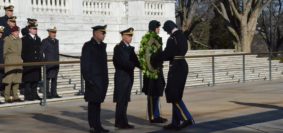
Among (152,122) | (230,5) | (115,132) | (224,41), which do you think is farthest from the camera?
(224,41)

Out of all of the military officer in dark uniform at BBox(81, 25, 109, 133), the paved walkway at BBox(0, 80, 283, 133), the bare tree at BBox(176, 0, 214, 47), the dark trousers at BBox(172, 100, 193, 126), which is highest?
the bare tree at BBox(176, 0, 214, 47)

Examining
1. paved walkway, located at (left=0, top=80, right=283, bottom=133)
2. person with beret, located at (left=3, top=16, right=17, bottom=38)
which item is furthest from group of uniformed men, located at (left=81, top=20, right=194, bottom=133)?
person with beret, located at (left=3, top=16, right=17, bottom=38)

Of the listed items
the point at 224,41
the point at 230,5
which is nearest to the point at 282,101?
the point at 230,5

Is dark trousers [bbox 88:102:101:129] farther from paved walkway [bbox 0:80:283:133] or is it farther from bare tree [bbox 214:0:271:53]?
bare tree [bbox 214:0:271:53]

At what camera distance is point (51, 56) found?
16.2 meters

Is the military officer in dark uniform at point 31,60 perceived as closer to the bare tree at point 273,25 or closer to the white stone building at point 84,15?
the white stone building at point 84,15

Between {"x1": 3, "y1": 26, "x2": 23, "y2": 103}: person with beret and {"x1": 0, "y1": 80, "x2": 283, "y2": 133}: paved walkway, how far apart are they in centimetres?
48

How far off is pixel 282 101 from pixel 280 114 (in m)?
2.63

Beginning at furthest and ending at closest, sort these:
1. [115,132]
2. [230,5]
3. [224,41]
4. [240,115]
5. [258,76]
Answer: [224,41], [230,5], [258,76], [240,115], [115,132]

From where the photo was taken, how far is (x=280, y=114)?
526 inches

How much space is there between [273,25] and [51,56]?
50.6 m

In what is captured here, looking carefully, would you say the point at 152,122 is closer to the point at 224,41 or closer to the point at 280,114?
the point at 280,114

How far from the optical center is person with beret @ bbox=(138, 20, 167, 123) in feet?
38.6

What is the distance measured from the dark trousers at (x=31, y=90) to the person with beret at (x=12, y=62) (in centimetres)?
24
